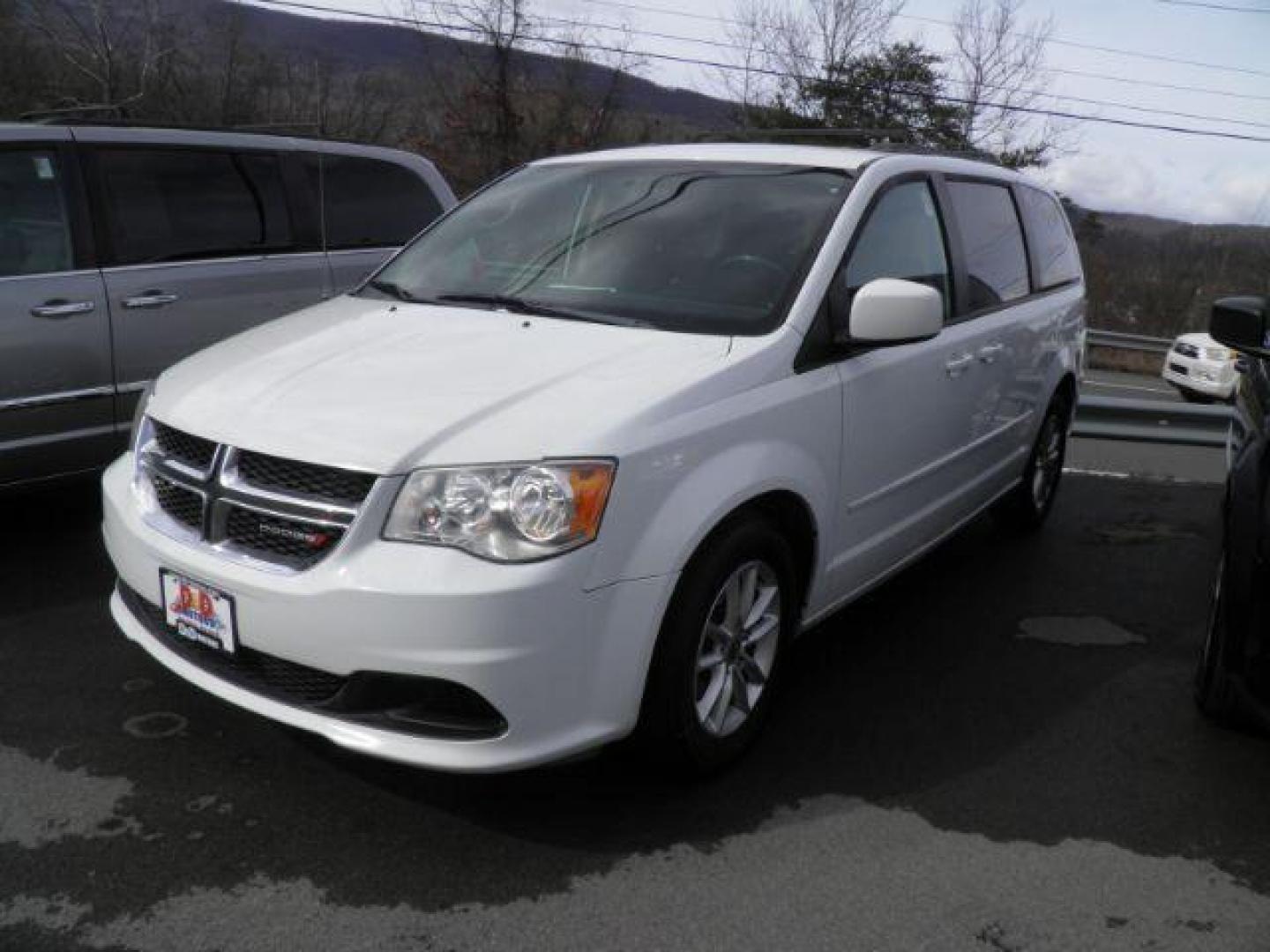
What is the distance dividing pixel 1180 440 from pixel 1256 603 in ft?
17.3

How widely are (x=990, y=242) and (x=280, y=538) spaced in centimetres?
329

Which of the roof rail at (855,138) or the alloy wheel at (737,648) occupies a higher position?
the roof rail at (855,138)

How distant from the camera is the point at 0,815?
2822 millimetres

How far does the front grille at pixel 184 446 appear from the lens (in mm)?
2881

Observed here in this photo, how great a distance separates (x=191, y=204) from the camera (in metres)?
5.09

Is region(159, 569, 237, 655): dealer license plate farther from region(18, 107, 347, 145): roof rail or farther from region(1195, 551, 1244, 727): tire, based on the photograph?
region(18, 107, 347, 145): roof rail

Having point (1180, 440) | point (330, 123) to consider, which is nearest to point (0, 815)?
point (1180, 440)

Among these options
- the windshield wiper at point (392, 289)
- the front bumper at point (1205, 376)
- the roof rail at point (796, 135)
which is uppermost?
the roof rail at point (796, 135)

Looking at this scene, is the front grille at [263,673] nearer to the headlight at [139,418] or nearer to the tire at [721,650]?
the headlight at [139,418]

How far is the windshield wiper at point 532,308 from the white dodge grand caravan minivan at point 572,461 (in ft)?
0.04

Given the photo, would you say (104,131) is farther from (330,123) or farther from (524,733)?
(330,123)

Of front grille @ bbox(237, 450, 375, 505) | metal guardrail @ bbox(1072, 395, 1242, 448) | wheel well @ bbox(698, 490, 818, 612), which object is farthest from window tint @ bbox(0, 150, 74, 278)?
metal guardrail @ bbox(1072, 395, 1242, 448)

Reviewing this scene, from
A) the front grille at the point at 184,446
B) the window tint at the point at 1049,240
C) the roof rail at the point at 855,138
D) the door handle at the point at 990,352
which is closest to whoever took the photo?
the front grille at the point at 184,446

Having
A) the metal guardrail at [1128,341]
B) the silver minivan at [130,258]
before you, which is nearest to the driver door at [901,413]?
the silver minivan at [130,258]
